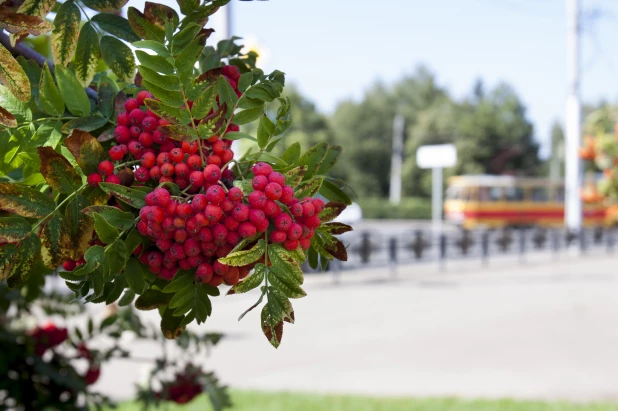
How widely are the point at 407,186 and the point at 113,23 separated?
2201 inches

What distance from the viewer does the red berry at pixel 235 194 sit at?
2.97ft

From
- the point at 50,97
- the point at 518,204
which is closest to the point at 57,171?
the point at 50,97

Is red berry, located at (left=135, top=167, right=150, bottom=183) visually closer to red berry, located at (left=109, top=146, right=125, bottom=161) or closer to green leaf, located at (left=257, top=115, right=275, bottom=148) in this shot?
red berry, located at (left=109, top=146, right=125, bottom=161)

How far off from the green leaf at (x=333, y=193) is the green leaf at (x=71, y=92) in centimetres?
44

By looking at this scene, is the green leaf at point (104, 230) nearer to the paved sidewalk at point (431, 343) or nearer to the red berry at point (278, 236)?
the red berry at point (278, 236)

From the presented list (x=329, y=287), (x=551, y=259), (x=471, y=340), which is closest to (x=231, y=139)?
(x=471, y=340)

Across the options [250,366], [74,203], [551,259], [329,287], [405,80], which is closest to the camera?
[74,203]

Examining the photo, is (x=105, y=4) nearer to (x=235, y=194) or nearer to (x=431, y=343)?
(x=235, y=194)

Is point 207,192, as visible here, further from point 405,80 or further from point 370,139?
point 405,80

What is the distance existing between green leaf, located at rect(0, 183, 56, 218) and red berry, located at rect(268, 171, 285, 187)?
36 cm

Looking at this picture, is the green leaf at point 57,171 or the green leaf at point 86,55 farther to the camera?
the green leaf at point 86,55

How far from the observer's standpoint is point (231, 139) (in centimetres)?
104

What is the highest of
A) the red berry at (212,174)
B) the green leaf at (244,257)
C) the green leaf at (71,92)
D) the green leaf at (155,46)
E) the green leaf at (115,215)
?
the green leaf at (155,46)

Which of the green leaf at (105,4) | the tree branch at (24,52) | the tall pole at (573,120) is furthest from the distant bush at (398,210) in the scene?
the green leaf at (105,4)
